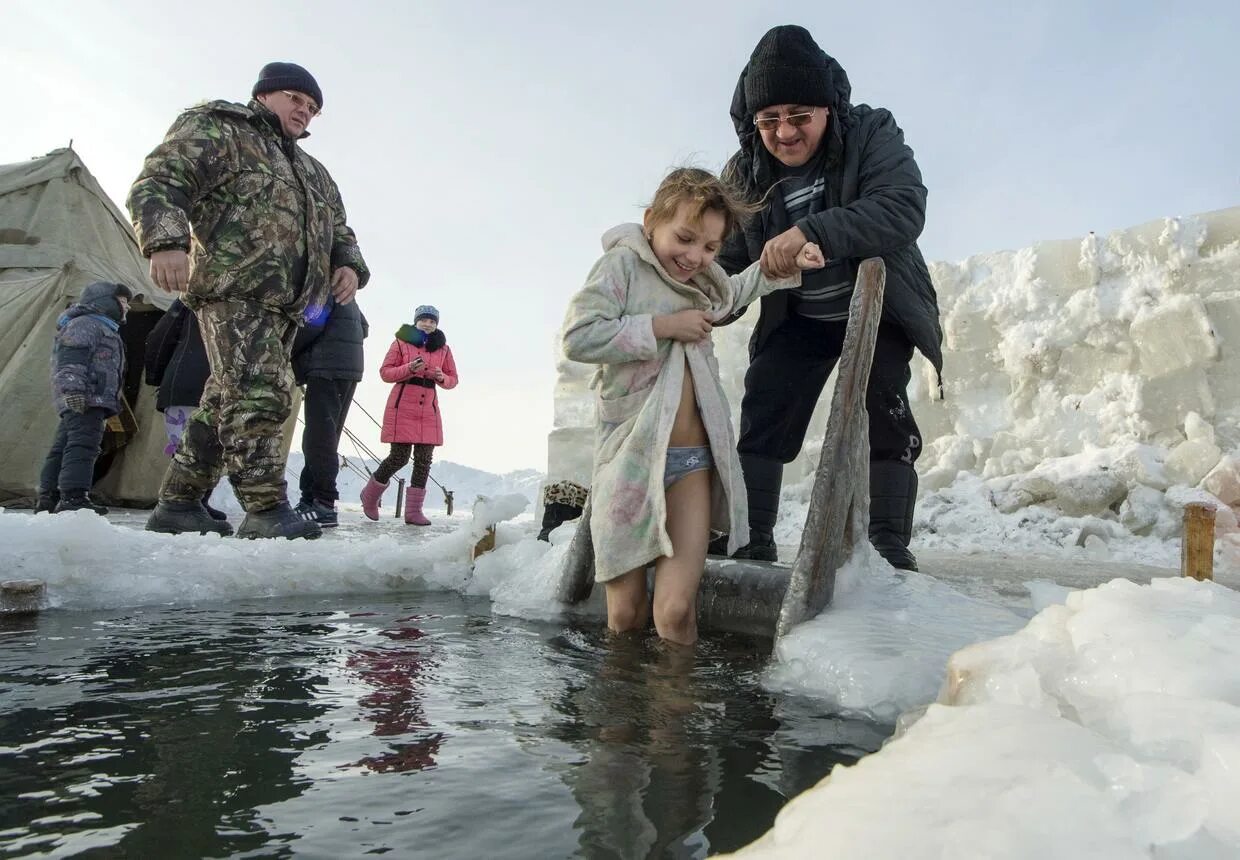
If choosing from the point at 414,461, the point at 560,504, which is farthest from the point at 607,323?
the point at 414,461

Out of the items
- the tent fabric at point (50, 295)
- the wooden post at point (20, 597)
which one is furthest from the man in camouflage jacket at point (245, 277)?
the tent fabric at point (50, 295)

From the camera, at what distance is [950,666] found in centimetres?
122

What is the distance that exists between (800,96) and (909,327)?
2.84 ft

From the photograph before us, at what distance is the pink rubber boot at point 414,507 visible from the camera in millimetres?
6688

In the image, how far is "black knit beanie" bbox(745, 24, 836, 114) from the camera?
2848mm

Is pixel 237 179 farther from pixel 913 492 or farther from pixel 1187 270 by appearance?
pixel 1187 270

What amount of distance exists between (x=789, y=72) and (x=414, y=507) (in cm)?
490

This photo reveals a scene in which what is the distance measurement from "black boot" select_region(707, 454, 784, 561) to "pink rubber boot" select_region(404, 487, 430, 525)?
13.3ft

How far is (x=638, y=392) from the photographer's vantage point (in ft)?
8.20

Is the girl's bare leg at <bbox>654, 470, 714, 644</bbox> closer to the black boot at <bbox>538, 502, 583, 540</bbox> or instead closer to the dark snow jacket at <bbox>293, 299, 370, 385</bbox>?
the black boot at <bbox>538, 502, 583, 540</bbox>

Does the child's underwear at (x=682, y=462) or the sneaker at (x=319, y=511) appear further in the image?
the sneaker at (x=319, y=511)

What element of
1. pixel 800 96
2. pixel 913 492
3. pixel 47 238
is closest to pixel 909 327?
pixel 913 492

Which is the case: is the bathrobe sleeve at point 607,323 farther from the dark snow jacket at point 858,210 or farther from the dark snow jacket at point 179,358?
the dark snow jacket at point 179,358

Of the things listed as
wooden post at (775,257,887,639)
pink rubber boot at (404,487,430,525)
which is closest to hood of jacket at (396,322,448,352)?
pink rubber boot at (404,487,430,525)
